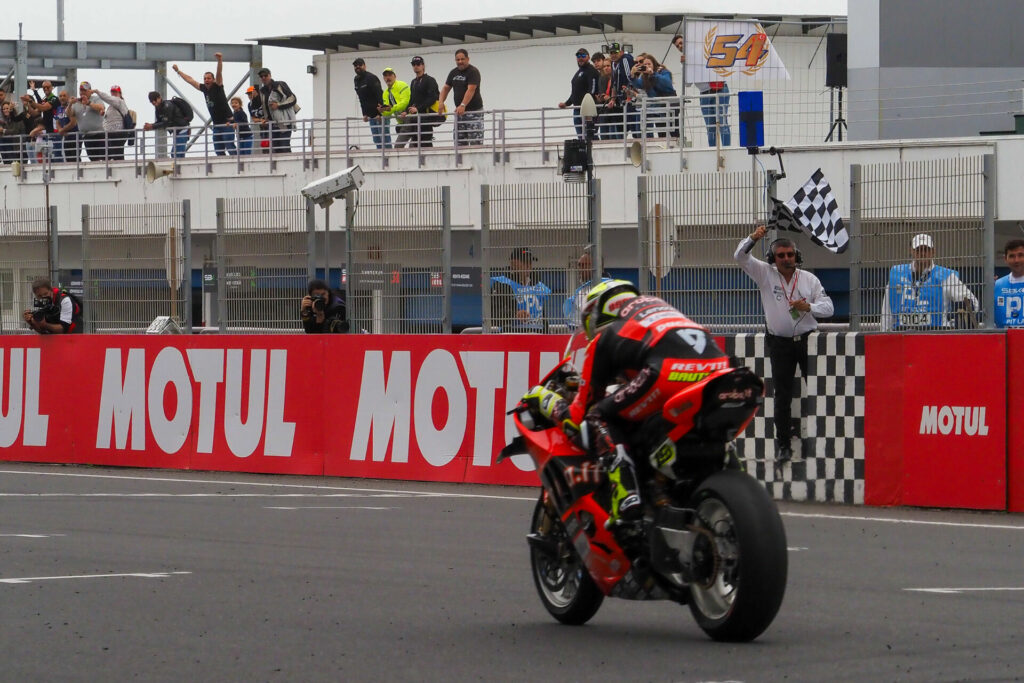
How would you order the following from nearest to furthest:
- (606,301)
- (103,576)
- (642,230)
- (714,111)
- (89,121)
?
(606,301), (103,576), (642,230), (714,111), (89,121)

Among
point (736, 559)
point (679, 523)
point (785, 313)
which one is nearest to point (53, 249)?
point (785, 313)

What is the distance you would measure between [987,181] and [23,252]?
11000mm

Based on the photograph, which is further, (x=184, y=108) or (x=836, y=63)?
(x=184, y=108)

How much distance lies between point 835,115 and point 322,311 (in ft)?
45.2

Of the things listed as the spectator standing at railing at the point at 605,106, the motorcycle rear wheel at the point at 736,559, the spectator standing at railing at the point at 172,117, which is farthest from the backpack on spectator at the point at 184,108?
the motorcycle rear wheel at the point at 736,559

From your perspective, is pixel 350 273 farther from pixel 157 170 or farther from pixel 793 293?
pixel 157 170

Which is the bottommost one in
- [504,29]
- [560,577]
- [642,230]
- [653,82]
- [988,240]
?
[560,577]

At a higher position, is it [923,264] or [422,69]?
[422,69]

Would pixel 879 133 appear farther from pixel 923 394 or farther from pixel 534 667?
pixel 534 667

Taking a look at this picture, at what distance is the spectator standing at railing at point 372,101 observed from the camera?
28156 millimetres

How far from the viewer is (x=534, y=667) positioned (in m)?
6.32

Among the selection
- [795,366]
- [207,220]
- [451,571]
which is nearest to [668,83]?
[207,220]

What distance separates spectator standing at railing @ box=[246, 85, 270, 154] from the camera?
30.9 m

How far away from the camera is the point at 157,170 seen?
3353cm
